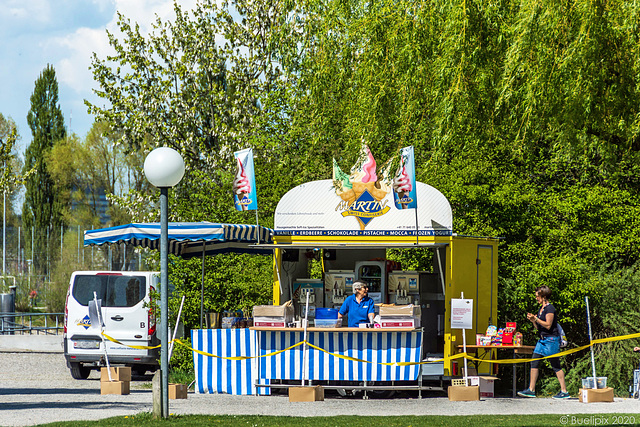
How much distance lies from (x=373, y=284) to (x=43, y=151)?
44.7 metres

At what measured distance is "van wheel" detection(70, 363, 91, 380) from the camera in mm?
17062

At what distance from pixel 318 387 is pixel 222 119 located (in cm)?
2034

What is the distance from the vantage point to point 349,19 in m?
17.7

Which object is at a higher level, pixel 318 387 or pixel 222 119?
pixel 222 119

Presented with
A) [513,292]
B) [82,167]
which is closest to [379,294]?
[513,292]

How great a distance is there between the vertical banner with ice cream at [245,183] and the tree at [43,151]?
41.0 metres

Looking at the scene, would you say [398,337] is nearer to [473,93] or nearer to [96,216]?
[473,93]

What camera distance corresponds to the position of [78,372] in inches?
674

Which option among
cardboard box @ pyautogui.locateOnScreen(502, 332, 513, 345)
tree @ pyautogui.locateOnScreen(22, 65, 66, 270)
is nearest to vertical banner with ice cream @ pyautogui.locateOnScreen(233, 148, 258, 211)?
cardboard box @ pyautogui.locateOnScreen(502, 332, 513, 345)

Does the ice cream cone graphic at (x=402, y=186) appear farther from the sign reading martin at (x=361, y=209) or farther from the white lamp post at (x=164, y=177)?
the white lamp post at (x=164, y=177)

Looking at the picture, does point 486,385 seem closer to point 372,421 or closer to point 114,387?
point 372,421

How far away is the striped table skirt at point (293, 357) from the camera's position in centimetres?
1296

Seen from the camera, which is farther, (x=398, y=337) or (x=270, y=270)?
(x=270, y=270)

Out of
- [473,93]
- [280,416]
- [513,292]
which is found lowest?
[280,416]
